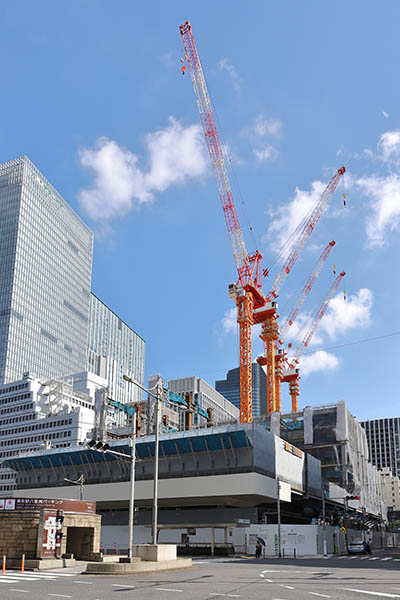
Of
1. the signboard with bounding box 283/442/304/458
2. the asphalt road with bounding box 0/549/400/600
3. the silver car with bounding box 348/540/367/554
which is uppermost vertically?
the signboard with bounding box 283/442/304/458

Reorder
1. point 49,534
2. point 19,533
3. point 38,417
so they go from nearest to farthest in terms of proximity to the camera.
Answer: point 19,533, point 49,534, point 38,417

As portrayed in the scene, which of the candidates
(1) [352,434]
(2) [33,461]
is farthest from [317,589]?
(1) [352,434]

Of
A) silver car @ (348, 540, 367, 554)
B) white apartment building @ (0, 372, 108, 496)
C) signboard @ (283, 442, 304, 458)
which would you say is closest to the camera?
silver car @ (348, 540, 367, 554)

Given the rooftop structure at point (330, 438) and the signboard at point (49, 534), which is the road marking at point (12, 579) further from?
the rooftop structure at point (330, 438)

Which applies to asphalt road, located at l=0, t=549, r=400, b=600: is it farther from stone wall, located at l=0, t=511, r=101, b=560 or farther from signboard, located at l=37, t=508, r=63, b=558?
stone wall, located at l=0, t=511, r=101, b=560

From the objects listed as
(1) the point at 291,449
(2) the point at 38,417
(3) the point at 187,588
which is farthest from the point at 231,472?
(2) the point at 38,417

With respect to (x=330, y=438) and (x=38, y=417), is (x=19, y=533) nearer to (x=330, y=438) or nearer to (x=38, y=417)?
(x=330, y=438)

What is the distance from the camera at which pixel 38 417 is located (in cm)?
16038

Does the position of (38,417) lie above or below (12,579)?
above

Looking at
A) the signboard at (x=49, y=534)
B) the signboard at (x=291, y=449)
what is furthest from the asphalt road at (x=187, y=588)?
the signboard at (x=291, y=449)

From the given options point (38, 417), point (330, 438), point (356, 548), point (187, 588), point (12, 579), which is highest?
point (38, 417)

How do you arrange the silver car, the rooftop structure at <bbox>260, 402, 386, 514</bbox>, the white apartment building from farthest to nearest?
the white apartment building < the rooftop structure at <bbox>260, 402, 386, 514</bbox> < the silver car

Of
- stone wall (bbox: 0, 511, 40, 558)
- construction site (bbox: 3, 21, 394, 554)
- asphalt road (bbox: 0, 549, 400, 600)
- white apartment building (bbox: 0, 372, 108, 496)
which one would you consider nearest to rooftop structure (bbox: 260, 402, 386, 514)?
construction site (bbox: 3, 21, 394, 554)

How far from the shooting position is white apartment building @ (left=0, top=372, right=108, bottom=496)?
153250mm
